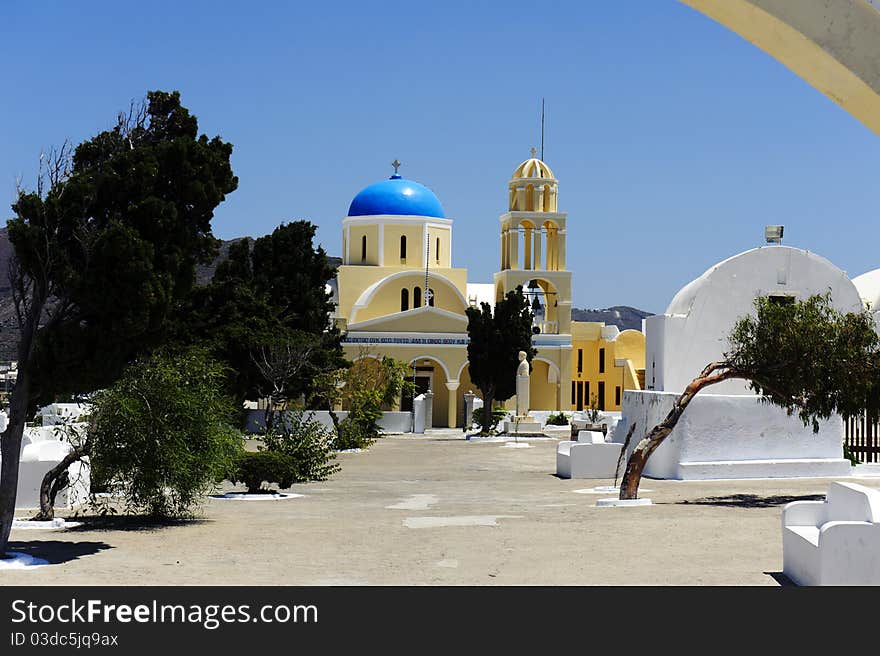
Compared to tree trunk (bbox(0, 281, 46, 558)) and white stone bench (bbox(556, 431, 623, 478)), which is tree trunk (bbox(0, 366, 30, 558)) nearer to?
tree trunk (bbox(0, 281, 46, 558))

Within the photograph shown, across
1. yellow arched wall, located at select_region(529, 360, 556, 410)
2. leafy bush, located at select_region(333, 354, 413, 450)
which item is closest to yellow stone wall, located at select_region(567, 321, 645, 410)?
yellow arched wall, located at select_region(529, 360, 556, 410)

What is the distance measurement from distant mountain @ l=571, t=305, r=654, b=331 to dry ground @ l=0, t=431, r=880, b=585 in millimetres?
133166

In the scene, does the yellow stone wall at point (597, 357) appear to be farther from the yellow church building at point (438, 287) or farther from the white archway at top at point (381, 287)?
the white archway at top at point (381, 287)

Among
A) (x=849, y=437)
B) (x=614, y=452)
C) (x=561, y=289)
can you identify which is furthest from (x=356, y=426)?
(x=561, y=289)

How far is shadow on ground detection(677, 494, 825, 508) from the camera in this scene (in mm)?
15023

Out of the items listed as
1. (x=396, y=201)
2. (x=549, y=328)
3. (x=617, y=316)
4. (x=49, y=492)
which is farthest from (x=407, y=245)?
(x=617, y=316)

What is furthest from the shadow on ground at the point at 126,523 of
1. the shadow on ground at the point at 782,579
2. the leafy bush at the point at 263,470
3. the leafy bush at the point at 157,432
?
the shadow on ground at the point at 782,579

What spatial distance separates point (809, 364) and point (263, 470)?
26.6ft

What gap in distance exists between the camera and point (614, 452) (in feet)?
68.1

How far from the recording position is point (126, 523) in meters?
13.0
